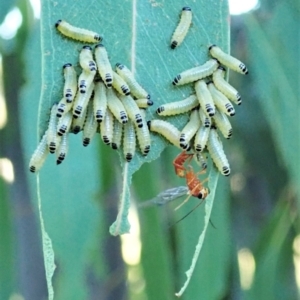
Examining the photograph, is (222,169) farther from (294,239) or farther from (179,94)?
(294,239)

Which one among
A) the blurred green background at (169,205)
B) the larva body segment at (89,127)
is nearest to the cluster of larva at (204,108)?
the larva body segment at (89,127)

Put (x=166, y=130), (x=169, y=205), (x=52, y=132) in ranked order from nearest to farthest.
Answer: (x=52, y=132)
(x=166, y=130)
(x=169, y=205)

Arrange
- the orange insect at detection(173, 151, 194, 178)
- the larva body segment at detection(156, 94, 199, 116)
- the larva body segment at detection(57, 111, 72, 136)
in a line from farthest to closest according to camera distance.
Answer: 1. the orange insect at detection(173, 151, 194, 178)
2. the larva body segment at detection(156, 94, 199, 116)
3. the larva body segment at detection(57, 111, 72, 136)

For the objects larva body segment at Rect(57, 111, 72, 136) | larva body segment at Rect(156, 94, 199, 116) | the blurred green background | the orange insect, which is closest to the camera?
larva body segment at Rect(57, 111, 72, 136)

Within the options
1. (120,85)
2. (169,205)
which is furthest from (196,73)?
(169,205)

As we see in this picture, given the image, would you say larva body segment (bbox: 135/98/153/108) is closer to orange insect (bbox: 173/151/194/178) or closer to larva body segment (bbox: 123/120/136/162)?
larva body segment (bbox: 123/120/136/162)

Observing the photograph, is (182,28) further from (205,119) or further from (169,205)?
(169,205)

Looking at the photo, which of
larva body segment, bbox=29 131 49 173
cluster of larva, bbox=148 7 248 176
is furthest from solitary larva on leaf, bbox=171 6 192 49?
larva body segment, bbox=29 131 49 173
